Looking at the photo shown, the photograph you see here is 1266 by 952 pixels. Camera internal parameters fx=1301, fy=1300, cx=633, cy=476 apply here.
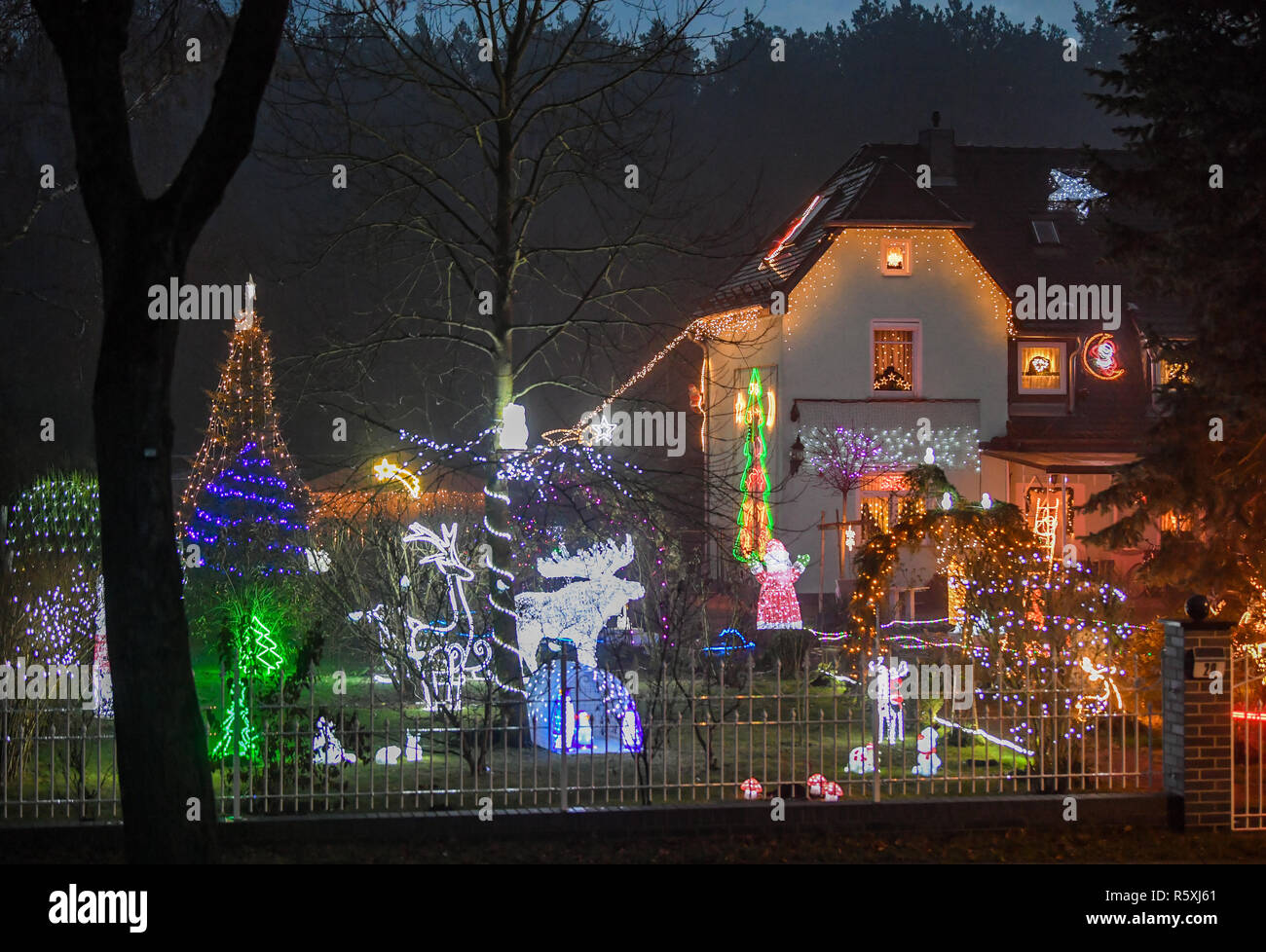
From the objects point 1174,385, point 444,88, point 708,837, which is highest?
point 444,88

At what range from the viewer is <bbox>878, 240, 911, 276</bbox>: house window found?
99.9ft

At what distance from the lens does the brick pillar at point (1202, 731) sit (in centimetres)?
1031

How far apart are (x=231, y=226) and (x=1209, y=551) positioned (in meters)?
29.1

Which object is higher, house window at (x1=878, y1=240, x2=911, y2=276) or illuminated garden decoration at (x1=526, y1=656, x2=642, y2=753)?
house window at (x1=878, y1=240, x2=911, y2=276)

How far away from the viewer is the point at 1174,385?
16.8 meters

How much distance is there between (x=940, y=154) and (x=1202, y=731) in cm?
2780

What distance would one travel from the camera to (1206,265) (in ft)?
51.0

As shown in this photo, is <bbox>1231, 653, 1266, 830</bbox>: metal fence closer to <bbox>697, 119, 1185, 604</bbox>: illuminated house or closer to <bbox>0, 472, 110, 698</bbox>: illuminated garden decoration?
<bbox>0, 472, 110, 698</bbox>: illuminated garden decoration

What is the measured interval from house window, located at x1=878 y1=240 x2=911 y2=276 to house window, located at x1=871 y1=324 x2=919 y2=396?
1.30 m

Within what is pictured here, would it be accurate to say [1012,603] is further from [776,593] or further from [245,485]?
[245,485]

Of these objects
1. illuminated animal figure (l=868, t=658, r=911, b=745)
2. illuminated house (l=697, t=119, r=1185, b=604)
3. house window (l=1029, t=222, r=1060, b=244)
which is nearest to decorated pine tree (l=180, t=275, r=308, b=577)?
illuminated animal figure (l=868, t=658, r=911, b=745)

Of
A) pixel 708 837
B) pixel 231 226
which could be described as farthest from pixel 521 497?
pixel 231 226

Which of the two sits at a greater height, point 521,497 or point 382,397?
point 382,397
